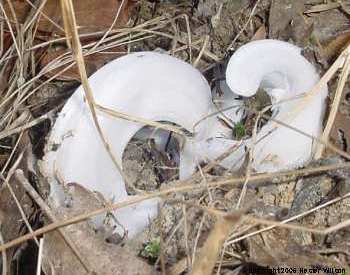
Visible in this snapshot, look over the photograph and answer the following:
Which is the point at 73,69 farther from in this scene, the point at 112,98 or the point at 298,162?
the point at 298,162

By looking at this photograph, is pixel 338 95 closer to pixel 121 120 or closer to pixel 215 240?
pixel 121 120

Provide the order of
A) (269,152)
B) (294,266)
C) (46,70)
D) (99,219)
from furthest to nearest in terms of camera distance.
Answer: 1. (46,70)
2. (269,152)
3. (99,219)
4. (294,266)

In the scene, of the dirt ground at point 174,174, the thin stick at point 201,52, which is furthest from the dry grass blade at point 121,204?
the thin stick at point 201,52

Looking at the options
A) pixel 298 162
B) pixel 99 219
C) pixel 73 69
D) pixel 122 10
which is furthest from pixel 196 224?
pixel 122 10

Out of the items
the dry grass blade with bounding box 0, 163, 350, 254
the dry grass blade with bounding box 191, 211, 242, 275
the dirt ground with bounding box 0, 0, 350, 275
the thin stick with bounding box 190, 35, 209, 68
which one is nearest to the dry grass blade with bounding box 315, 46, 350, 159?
the dirt ground with bounding box 0, 0, 350, 275

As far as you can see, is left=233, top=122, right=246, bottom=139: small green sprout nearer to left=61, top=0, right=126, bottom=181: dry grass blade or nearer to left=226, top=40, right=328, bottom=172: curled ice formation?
left=226, top=40, right=328, bottom=172: curled ice formation

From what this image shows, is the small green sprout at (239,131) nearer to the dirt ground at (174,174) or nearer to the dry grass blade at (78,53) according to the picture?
the dirt ground at (174,174)

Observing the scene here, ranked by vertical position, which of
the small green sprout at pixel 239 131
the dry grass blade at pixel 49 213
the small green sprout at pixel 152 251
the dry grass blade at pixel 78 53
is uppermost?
the dry grass blade at pixel 78 53

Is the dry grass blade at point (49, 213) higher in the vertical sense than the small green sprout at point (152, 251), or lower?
higher
